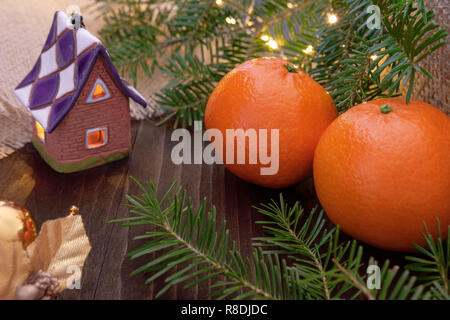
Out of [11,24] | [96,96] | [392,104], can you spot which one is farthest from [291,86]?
[11,24]

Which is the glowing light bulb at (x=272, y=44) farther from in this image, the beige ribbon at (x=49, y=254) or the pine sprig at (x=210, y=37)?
the beige ribbon at (x=49, y=254)

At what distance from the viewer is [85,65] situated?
0.53 m

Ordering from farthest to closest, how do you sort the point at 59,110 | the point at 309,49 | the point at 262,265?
1. the point at 309,49
2. the point at 59,110
3. the point at 262,265

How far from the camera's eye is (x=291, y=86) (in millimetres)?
499

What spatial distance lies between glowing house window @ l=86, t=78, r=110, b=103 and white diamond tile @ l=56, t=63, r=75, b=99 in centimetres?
3

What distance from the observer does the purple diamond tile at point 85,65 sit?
526 mm

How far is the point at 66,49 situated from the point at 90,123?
9 centimetres

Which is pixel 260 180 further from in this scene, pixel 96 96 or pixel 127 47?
pixel 127 47

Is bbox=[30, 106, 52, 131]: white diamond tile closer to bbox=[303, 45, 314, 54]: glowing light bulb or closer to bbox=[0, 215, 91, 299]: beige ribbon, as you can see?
bbox=[0, 215, 91, 299]: beige ribbon

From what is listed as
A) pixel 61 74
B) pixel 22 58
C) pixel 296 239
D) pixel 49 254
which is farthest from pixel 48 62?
pixel 296 239

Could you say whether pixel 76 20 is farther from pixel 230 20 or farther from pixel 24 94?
pixel 230 20

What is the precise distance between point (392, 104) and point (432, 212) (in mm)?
113
